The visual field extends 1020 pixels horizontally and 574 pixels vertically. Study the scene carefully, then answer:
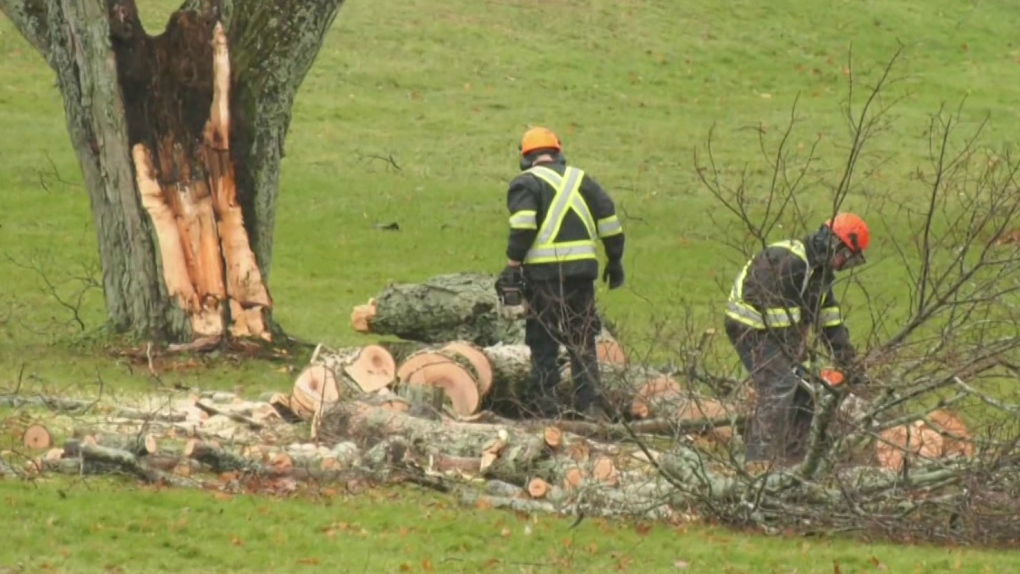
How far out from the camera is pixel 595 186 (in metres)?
13.9

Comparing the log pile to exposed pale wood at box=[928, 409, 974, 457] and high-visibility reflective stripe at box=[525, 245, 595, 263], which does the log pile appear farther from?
high-visibility reflective stripe at box=[525, 245, 595, 263]

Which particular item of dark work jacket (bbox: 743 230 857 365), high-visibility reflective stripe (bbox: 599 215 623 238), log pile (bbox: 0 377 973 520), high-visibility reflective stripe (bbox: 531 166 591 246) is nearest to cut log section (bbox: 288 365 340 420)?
log pile (bbox: 0 377 973 520)

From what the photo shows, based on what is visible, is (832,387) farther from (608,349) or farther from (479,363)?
(608,349)

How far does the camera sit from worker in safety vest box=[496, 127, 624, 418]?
531 inches

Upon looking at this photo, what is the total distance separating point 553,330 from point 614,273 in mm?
1003

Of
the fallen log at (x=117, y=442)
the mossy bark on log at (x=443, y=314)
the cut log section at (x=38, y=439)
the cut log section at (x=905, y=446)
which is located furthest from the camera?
the mossy bark on log at (x=443, y=314)

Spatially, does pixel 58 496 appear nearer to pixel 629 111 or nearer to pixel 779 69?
pixel 629 111

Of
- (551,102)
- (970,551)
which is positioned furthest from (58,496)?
(551,102)

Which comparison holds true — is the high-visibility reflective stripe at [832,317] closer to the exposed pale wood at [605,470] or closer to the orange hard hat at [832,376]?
the orange hard hat at [832,376]

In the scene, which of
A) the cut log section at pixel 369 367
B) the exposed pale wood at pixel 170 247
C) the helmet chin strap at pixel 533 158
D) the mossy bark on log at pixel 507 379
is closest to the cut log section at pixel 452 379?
the cut log section at pixel 369 367

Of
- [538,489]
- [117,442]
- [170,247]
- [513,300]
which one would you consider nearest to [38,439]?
[117,442]

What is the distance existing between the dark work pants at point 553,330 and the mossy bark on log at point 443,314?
3.90 feet

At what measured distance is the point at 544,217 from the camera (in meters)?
13.6

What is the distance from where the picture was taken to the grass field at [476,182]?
981 centimetres
